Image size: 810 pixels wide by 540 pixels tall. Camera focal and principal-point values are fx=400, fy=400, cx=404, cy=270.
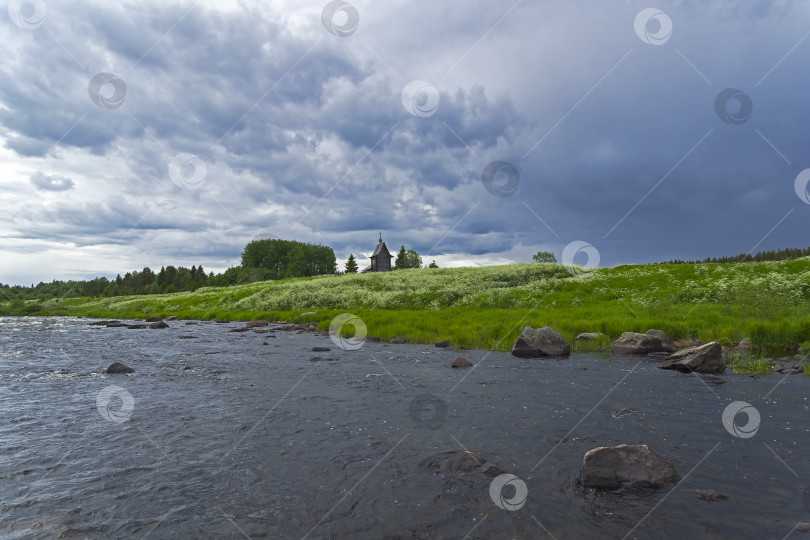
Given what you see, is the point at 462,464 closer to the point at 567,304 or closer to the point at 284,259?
the point at 567,304

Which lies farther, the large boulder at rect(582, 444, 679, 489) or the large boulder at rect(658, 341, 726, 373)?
the large boulder at rect(658, 341, 726, 373)

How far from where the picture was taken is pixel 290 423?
32.4ft

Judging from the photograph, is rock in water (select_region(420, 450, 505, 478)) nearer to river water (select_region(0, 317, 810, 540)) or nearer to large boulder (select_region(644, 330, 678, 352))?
river water (select_region(0, 317, 810, 540))

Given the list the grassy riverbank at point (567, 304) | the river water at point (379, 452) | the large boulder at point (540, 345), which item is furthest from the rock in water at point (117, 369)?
the large boulder at point (540, 345)
